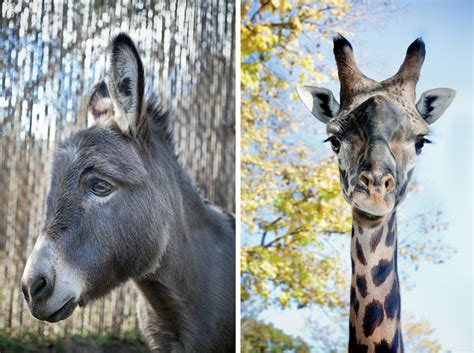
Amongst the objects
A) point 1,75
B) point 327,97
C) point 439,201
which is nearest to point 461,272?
point 439,201

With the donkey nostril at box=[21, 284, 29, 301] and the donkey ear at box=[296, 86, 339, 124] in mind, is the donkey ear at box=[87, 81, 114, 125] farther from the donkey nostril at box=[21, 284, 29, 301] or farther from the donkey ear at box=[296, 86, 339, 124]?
the donkey ear at box=[296, 86, 339, 124]

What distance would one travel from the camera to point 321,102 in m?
3.35

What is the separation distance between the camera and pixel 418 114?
309 centimetres

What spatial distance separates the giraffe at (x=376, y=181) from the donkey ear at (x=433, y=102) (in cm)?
2

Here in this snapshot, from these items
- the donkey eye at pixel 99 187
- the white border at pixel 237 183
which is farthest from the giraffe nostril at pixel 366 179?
the donkey eye at pixel 99 187

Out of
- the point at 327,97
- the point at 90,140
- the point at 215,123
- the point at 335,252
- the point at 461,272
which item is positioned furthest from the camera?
the point at 335,252

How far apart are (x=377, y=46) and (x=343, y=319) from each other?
1563 millimetres

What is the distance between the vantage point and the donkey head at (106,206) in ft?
9.45

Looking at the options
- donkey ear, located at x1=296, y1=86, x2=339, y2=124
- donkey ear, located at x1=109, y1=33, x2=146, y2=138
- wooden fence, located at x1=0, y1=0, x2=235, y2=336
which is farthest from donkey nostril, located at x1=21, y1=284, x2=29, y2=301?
donkey ear, located at x1=296, y1=86, x2=339, y2=124

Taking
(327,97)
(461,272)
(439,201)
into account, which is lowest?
(461,272)

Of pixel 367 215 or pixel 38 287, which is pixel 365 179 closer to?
pixel 367 215

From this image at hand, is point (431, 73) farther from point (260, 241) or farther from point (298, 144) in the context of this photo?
point (260, 241)

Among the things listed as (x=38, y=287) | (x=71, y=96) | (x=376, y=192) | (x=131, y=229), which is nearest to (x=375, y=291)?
(x=376, y=192)

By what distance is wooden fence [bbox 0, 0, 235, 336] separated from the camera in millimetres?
3230
